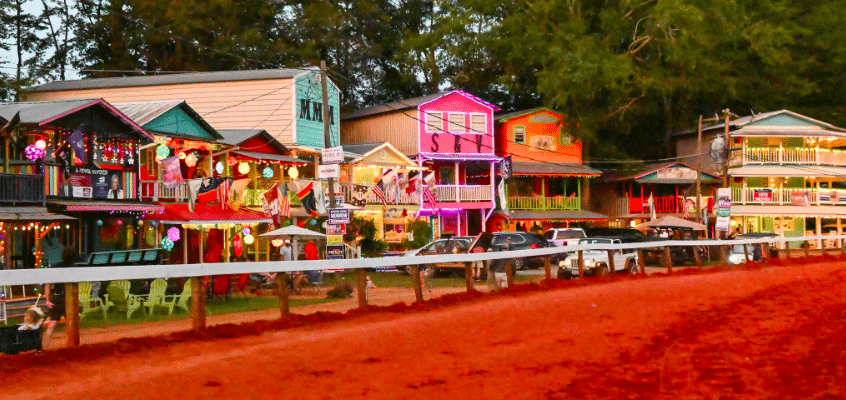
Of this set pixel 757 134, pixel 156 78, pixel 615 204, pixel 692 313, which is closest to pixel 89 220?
pixel 156 78

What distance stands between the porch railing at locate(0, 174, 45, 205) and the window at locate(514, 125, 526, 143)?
3120cm

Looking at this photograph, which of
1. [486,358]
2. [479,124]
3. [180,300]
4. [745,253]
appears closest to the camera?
[486,358]

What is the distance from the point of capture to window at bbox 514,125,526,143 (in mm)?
52406

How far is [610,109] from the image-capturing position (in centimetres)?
5181

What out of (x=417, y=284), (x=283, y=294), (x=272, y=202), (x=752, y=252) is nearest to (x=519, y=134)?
(x=752, y=252)

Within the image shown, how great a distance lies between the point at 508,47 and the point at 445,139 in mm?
9068

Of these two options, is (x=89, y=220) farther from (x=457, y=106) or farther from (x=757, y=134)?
(x=757, y=134)

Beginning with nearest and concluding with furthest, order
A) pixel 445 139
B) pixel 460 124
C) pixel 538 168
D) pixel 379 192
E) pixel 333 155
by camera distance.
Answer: pixel 333 155, pixel 379 192, pixel 445 139, pixel 460 124, pixel 538 168

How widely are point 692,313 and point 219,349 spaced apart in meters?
7.91

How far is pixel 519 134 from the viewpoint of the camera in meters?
52.5


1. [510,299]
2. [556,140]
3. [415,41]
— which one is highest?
[415,41]

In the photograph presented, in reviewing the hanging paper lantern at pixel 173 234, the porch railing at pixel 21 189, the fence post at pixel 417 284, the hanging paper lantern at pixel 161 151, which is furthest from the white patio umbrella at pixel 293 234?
the fence post at pixel 417 284

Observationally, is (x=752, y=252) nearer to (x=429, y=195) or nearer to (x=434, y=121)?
(x=429, y=195)

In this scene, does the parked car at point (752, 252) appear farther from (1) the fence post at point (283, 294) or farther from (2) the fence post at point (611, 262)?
(1) the fence post at point (283, 294)
